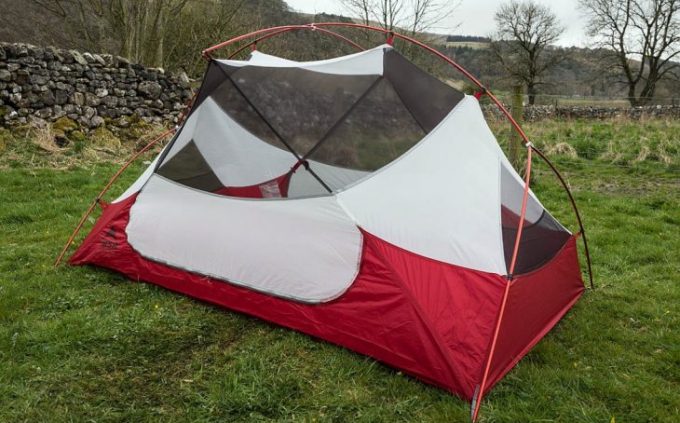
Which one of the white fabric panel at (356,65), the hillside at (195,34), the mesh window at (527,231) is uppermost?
the hillside at (195,34)

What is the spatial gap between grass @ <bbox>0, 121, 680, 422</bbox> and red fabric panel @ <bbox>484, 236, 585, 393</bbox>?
8 centimetres

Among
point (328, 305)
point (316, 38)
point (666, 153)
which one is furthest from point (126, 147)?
point (316, 38)

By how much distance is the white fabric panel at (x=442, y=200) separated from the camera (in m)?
3.03

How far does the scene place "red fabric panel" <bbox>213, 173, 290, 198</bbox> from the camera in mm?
3723

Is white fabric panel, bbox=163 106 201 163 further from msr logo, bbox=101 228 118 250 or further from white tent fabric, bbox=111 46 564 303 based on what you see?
msr logo, bbox=101 228 118 250

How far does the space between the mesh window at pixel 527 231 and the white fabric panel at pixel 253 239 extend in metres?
0.93

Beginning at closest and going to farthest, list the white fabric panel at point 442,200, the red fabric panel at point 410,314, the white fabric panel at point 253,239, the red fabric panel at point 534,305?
the red fabric panel at point 410,314
the red fabric panel at point 534,305
the white fabric panel at point 442,200
the white fabric panel at point 253,239

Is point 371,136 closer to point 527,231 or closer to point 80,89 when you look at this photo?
point 527,231

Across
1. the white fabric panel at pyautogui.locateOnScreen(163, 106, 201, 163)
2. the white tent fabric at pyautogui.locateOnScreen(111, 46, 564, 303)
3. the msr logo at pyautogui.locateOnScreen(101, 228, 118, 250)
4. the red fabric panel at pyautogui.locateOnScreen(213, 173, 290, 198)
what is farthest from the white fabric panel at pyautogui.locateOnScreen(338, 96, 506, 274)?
the msr logo at pyautogui.locateOnScreen(101, 228, 118, 250)

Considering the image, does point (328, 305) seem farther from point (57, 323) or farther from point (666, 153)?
point (666, 153)

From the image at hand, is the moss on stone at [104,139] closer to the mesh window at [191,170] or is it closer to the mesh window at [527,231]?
the mesh window at [191,170]

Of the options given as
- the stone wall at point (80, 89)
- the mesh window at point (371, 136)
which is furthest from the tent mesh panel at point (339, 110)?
the stone wall at point (80, 89)

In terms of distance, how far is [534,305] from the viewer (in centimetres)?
322

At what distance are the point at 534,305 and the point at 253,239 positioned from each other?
183cm
